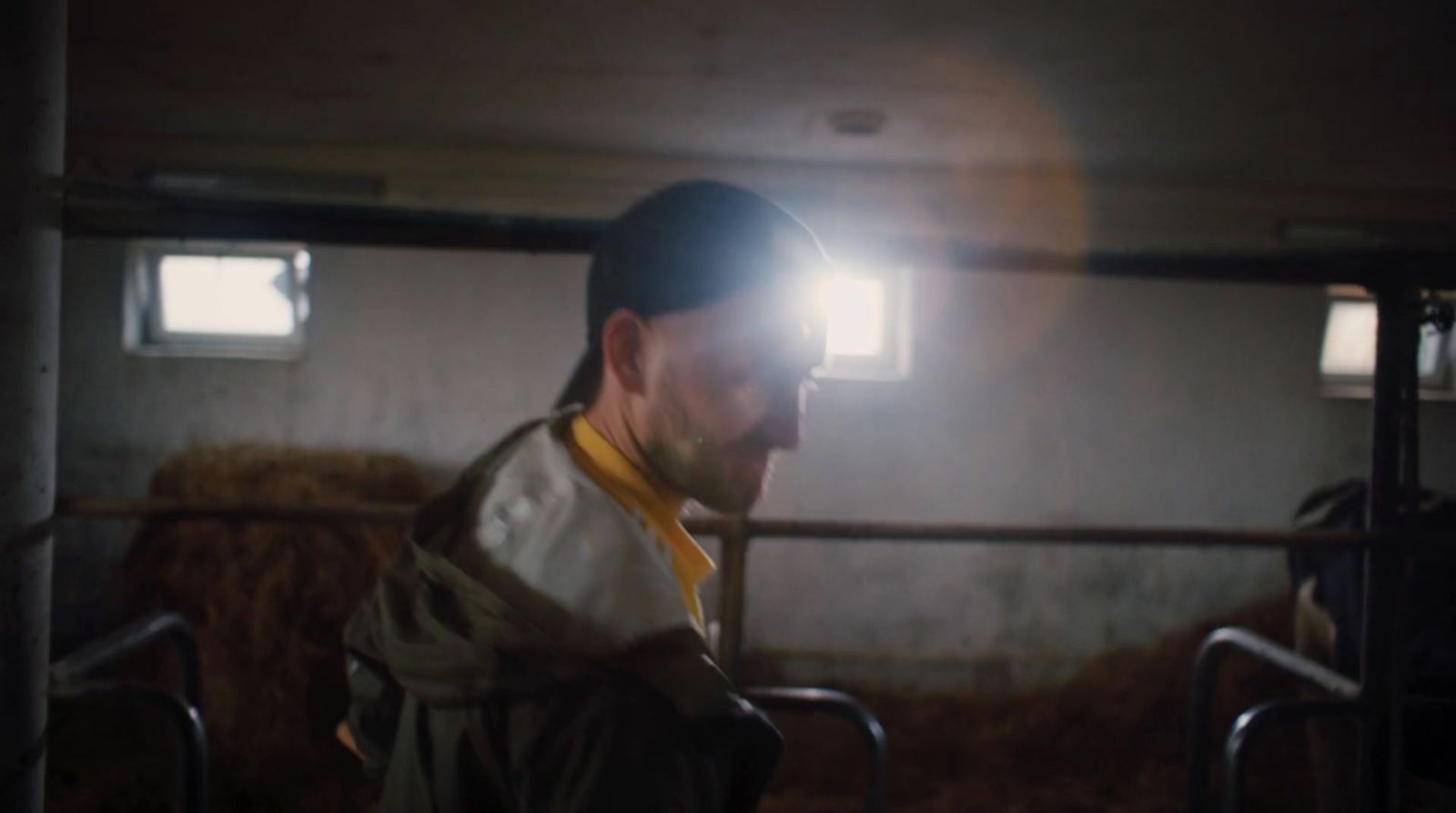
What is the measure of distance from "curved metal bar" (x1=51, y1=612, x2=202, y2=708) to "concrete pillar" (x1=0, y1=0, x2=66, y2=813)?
0.04 meters

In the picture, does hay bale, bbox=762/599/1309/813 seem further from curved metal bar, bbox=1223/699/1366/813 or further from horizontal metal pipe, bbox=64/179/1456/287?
horizontal metal pipe, bbox=64/179/1456/287

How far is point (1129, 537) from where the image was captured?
1207 millimetres

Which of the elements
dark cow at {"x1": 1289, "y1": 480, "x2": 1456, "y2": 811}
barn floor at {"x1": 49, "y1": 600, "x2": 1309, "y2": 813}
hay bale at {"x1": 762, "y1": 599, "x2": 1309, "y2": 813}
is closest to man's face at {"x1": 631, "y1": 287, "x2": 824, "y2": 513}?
dark cow at {"x1": 1289, "y1": 480, "x2": 1456, "y2": 811}

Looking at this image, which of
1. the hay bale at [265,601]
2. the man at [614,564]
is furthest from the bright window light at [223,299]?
the man at [614,564]

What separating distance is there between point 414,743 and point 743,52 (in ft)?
7.36

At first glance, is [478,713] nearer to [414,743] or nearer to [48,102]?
[414,743]

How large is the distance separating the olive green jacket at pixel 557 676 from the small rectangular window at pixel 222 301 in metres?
3.81

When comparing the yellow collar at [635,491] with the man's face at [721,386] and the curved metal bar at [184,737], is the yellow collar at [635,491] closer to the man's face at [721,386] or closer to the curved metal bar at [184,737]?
the man's face at [721,386]

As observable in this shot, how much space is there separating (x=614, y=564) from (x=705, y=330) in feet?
0.64

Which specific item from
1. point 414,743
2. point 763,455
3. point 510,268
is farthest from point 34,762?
point 510,268

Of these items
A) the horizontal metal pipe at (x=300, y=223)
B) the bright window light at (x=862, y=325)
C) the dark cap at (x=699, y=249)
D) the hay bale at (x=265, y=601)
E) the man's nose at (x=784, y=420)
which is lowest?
the hay bale at (x=265, y=601)

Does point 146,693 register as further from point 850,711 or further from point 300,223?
point 850,711

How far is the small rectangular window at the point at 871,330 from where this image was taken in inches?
165

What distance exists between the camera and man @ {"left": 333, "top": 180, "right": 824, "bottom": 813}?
0.58m
